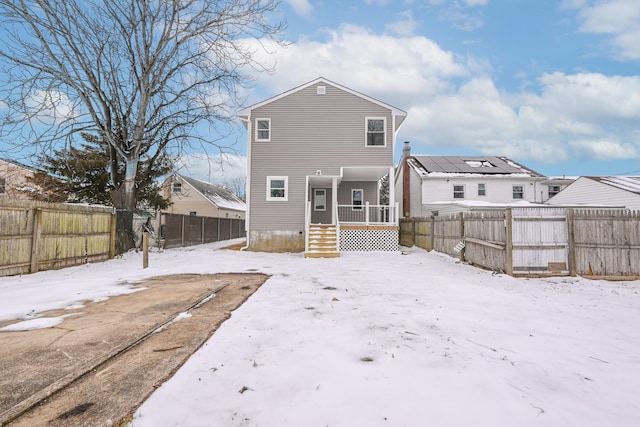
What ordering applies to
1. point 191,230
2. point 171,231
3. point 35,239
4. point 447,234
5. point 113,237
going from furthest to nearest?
point 191,230, point 171,231, point 447,234, point 113,237, point 35,239

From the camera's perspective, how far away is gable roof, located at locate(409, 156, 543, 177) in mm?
22484

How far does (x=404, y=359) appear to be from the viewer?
3076 mm

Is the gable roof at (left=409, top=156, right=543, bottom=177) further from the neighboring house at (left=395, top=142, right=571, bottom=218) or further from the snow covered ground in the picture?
the snow covered ground

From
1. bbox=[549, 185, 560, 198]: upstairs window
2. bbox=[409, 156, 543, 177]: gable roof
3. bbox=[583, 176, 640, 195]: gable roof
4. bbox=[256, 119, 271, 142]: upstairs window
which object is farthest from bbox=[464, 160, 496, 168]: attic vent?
bbox=[256, 119, 271, 142]: upstairs window

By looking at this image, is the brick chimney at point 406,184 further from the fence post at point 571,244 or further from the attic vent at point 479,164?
the fence post at point 571,244

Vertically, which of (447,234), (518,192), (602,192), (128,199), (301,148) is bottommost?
(447,234)

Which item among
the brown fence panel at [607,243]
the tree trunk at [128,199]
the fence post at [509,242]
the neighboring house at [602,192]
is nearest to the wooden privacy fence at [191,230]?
the tree trunk at [128,199]

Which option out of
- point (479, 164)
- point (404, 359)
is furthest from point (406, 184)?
point (404, 359)

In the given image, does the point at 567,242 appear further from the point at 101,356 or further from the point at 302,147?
the point at 302,147

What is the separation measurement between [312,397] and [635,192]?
22302mm

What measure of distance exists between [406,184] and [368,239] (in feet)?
43.7

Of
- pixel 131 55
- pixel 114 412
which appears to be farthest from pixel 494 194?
pixel 114 412

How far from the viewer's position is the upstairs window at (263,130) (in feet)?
51.3

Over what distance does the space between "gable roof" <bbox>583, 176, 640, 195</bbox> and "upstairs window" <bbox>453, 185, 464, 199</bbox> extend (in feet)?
23.3
